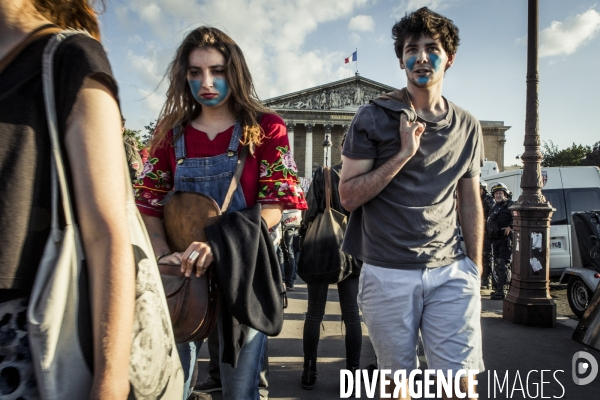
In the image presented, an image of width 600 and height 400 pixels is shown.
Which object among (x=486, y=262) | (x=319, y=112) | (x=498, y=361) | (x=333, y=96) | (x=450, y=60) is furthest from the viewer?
(x=333, y=96)

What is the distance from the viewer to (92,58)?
0.87 meters

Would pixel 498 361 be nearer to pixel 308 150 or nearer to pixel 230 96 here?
pixel 230 96

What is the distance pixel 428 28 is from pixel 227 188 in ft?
3.81

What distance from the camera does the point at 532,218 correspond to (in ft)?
17.9

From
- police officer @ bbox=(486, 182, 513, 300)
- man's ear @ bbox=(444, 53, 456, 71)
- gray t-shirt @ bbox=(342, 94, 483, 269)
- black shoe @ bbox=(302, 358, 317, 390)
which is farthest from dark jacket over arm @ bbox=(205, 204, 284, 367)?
police officer @ bbox=(486, 182, 513, 300)

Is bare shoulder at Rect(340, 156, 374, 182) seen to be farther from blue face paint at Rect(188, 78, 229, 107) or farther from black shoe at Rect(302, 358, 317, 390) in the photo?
black shoe at Rect(302, 358, 317, 390)

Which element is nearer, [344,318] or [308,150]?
[344,318]

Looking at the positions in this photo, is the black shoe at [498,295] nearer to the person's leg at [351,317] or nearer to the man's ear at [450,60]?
the person's leg at [351,317]

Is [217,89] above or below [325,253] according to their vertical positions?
above

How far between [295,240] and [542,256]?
665cm

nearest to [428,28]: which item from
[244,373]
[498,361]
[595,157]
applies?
[244,373]

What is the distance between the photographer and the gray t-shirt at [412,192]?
6.39ft

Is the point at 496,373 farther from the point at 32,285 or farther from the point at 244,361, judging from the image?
the point at 32,285

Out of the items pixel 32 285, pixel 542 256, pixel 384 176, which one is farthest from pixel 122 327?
pixel 542 256
